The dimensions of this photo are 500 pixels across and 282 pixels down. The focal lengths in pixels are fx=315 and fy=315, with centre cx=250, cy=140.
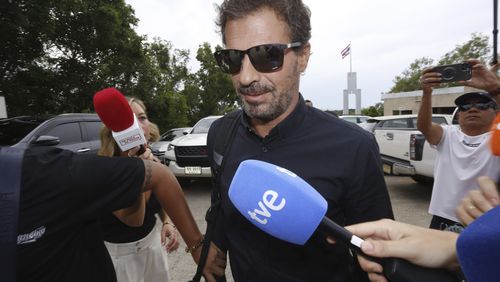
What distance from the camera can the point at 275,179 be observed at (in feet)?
3.39

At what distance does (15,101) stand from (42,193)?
48.7 feet

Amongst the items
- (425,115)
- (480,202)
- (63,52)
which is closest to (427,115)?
(425,115)

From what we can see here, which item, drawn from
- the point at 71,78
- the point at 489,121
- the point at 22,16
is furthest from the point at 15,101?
the point at 489,121

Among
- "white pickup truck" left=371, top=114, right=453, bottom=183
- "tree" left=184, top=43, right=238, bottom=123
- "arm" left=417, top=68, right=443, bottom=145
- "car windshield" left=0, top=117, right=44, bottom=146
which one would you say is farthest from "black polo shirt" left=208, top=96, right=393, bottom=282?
"tree" left=184, top=43, right=238, bottom=123

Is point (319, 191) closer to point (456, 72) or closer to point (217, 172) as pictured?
point (217, 172)

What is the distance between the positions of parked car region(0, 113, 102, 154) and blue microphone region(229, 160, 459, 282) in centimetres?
434

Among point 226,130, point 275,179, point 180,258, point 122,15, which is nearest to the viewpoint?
point 275,179

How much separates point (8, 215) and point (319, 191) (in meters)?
1.26

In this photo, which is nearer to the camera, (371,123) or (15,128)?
(15,128)

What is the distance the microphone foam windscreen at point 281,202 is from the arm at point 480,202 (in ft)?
1.80

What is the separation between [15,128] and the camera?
5332 mm

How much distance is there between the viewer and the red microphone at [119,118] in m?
1.76

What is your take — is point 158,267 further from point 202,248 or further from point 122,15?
point 122,15

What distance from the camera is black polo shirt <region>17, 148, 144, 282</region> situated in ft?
3.75
